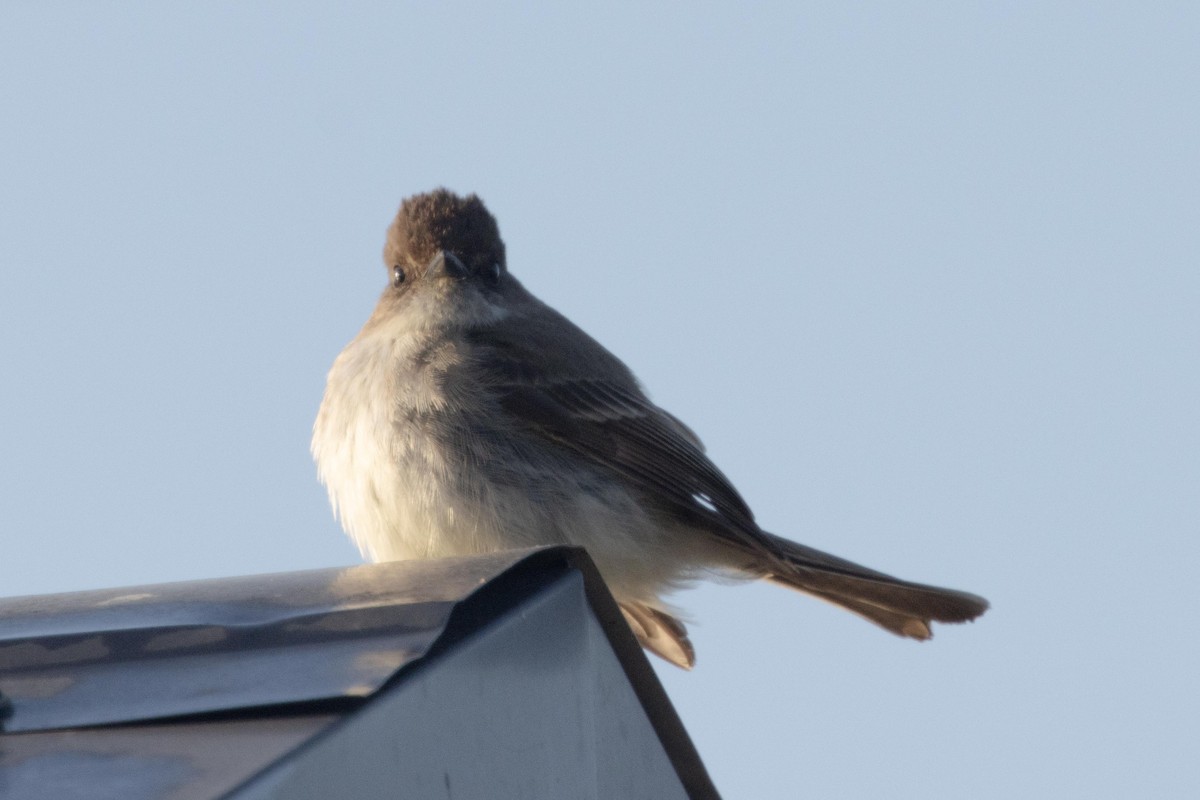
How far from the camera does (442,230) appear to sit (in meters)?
6.55

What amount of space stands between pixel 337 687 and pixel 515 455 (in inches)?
111

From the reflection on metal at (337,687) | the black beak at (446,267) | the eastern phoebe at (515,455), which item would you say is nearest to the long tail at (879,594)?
the eastern phoebe at (515,455)

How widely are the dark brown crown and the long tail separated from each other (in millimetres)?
1529

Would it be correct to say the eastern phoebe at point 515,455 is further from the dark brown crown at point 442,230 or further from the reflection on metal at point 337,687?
the reflection on metal at point 337,687

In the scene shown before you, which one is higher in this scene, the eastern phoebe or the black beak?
the black beak

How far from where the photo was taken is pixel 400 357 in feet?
19.3

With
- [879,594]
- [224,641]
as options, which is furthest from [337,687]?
[879,594]

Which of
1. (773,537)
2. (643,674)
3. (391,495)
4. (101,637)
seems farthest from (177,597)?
(773,537)

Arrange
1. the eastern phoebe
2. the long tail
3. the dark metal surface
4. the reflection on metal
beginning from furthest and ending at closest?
the long tail
the eastern phoebe
the dark metal surface
the reflection on metal

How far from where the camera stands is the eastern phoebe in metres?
5.41

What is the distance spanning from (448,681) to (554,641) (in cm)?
41

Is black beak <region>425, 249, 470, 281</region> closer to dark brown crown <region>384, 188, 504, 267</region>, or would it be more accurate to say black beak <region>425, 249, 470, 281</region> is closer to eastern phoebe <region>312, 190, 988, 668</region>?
eastern phoebe <region>312, 190, 988, 668</region>

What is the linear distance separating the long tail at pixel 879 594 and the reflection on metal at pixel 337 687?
2.43 m

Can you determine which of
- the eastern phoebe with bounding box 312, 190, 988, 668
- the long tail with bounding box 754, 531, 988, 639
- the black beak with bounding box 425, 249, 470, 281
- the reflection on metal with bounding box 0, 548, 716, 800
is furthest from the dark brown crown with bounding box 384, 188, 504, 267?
the reflection on metal with bounding box 0, 548, 716, 800
